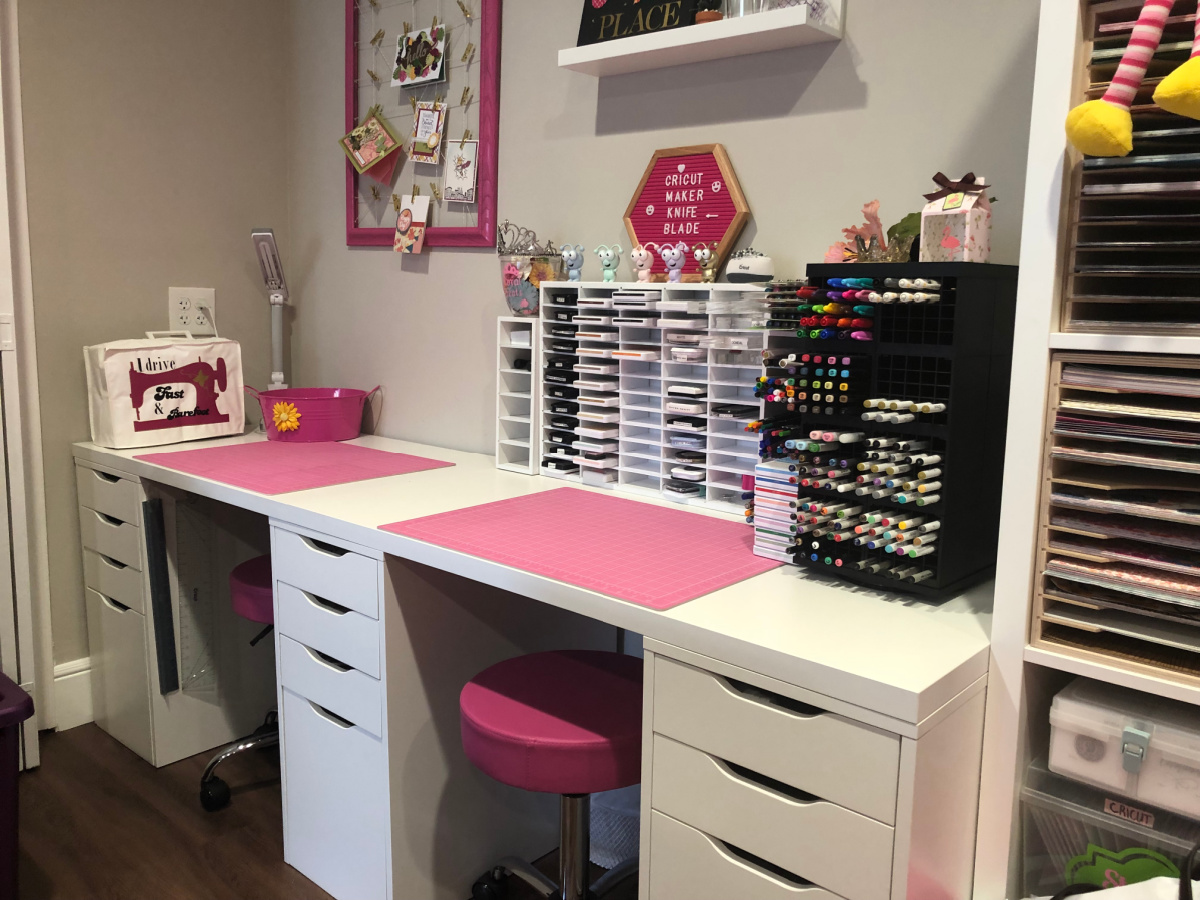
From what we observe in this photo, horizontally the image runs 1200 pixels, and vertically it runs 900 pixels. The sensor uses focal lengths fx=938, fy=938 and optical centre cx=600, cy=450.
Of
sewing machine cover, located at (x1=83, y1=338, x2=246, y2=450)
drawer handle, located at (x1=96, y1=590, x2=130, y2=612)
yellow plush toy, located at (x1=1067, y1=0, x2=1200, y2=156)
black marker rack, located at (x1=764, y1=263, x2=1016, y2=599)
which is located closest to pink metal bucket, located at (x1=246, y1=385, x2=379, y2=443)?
sewing machine cover, located at (x1=83, y1=338, x2=246, y2=450)

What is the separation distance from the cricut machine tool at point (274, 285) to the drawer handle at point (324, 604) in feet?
3.47

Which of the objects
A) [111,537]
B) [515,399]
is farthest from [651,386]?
[111,537]

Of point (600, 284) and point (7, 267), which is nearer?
point (600, 284)

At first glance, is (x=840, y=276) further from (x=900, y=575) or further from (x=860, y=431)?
(x=900, y=575)

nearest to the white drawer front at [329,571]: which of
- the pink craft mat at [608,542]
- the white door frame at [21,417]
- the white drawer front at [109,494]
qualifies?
the pink craft mat at [608,542]

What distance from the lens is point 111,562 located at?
2408mm

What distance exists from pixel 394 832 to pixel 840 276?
124cm

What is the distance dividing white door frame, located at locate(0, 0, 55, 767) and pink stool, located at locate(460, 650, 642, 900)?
1.45 m

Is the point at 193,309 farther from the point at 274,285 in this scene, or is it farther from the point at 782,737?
the point at 782,737

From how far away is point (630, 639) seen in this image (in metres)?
2.15

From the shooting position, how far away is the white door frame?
226cm

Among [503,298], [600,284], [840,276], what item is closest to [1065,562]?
[840,276]

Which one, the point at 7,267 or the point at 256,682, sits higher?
the point at 7,267

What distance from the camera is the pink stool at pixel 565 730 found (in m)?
1.40
